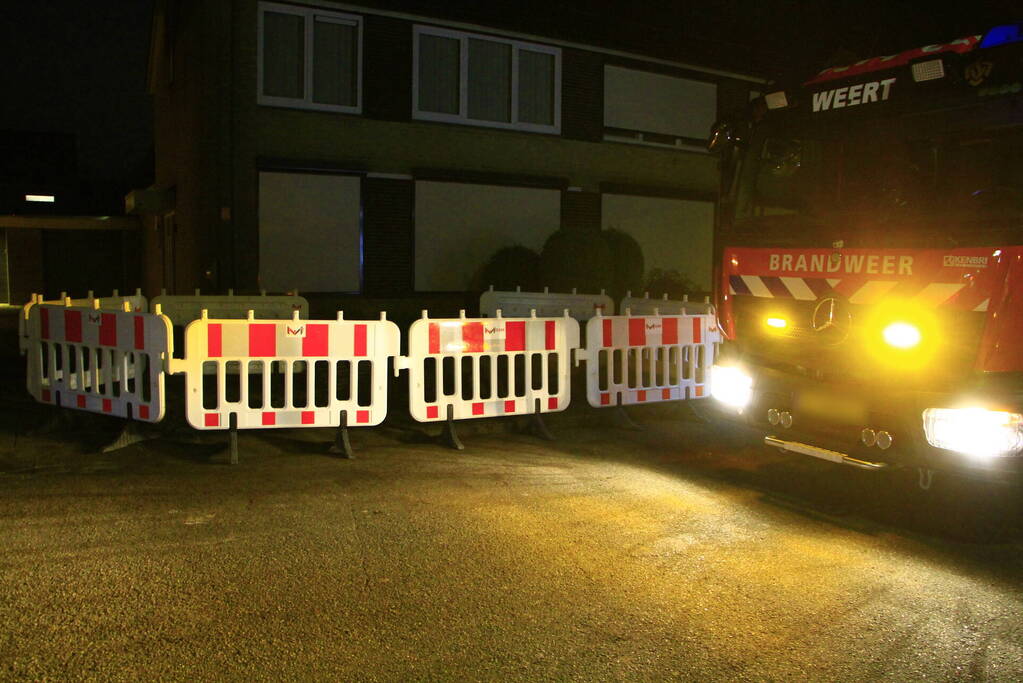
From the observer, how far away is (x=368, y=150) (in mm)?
18766

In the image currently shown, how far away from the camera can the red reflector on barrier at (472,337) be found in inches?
347

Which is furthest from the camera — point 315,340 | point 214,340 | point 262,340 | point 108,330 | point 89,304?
point 89,304

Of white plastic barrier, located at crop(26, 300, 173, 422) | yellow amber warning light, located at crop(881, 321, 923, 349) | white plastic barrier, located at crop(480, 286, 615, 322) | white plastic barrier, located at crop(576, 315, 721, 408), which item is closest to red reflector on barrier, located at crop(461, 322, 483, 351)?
white plastic barrier, located at crop(576, 315, 721, 408)

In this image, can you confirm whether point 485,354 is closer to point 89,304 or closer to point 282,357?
point 282,357

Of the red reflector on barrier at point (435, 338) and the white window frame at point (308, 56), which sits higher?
the white window frame at point (308, 56)

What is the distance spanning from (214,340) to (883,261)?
5365mm

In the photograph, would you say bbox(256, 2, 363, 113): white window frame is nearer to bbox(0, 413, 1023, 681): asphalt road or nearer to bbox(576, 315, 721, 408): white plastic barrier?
bbox(576, 315, 721, 408): white plastic barrier

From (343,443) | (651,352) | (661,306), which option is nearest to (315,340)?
(343,443)

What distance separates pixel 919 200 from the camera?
→ 6.00 m

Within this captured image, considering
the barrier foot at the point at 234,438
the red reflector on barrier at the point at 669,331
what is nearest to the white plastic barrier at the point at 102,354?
the barrier foot at the point at 234,438

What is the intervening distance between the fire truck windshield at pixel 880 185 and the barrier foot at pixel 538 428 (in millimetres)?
2977

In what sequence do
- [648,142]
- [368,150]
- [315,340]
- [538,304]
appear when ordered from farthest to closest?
1. [648,142]
2. [368,150]
3. [538,304]
4. [315,340]

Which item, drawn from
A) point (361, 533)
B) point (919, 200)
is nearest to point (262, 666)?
point (361, 533)

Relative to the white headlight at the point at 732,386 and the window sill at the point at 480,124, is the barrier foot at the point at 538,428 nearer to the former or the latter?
the white headlight at the point at 732,386
